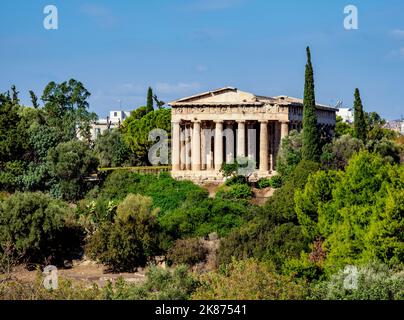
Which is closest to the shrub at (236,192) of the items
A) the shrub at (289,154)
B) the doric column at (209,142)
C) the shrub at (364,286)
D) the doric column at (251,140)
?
the shrub at (289,154)

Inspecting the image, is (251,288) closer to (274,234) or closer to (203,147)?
(274,234)

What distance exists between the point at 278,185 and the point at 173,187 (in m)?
6.68

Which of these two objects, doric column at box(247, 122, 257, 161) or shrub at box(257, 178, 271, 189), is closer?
shrub at box(257, 178, 271, 189)

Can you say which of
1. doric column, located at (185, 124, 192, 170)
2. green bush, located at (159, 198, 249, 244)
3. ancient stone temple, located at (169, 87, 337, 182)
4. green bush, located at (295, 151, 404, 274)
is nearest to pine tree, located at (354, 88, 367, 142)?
ancient stone temple, located at (169, 87, 337, 182)

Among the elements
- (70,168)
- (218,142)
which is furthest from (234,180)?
(70,168)

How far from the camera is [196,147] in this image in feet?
215

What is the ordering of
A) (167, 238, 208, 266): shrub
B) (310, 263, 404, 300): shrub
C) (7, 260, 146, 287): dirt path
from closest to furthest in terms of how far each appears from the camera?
(310, 263, 404, 300): shrub, (7, 260, 146, 287): dirt path, (167, 238, 208, 266): shrub

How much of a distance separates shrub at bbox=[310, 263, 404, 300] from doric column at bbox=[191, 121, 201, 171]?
31524 mm

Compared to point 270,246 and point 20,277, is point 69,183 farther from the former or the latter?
point 270,246

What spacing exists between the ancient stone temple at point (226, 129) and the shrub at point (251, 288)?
91.9 ft

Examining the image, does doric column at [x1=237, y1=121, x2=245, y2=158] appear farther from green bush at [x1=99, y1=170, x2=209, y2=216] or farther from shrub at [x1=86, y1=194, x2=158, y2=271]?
shrub at [x1=86, y1=194, x2=158, y2=271]

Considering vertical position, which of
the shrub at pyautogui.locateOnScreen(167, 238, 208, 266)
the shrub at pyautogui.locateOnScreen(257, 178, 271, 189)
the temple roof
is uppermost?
the temple roof

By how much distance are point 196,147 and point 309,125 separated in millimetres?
10751

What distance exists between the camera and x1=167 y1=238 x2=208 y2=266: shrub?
47.2 meters
